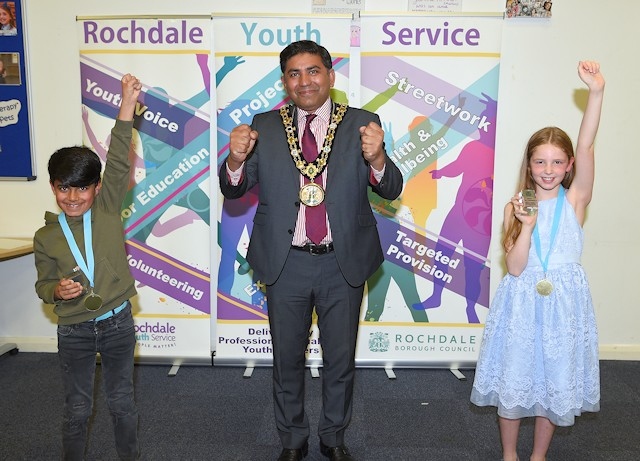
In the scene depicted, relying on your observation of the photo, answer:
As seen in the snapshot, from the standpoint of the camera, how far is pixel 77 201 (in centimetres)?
208

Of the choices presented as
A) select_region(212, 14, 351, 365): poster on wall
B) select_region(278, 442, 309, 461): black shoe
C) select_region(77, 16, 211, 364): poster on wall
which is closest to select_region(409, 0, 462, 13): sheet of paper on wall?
select_region(212, 14, 351, 365): poster on wall

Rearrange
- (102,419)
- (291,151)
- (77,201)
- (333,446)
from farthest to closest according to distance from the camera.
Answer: (102,419)
(333,446)
(291,151)
(77,201)

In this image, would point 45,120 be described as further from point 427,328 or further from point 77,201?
point 427,328

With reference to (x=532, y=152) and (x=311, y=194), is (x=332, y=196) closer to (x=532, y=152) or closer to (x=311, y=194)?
(x=311, y=194)

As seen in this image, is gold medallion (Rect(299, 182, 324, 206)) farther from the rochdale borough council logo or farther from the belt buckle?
the rochdale borough council logo

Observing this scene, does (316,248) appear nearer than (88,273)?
No

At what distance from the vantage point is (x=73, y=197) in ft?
6.79

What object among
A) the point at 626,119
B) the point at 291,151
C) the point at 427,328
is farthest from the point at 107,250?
the point at 626,119

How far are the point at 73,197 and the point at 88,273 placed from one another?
30 centimetres

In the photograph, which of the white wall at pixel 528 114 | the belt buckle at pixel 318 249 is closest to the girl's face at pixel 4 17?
the white wall at pixel 528 114

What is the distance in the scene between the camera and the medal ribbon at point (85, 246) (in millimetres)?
2088

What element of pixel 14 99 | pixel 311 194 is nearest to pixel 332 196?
pixel 311 194

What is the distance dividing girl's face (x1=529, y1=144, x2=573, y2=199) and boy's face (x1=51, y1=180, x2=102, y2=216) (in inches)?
69.5

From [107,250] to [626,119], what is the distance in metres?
3.30
